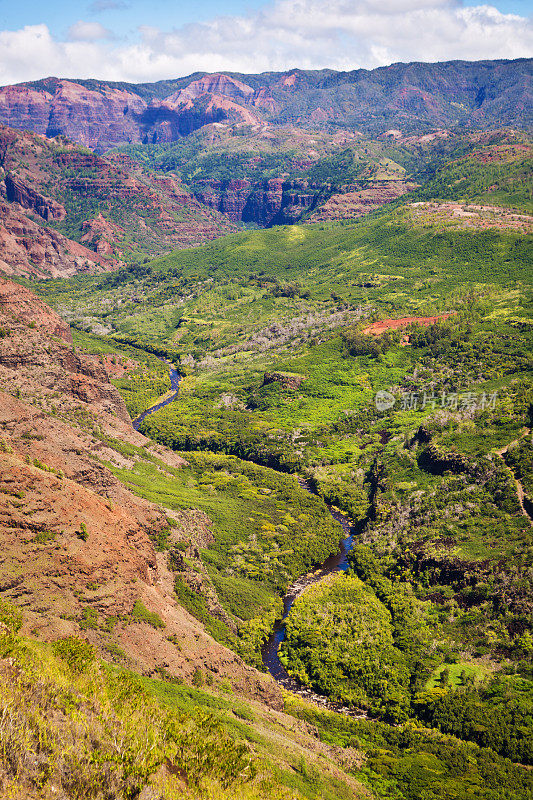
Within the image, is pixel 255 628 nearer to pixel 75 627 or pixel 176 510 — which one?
pixel 176 510

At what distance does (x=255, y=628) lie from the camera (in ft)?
340

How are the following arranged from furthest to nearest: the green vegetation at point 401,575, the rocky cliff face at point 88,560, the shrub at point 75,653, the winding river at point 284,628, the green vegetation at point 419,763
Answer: the winding river at point 284,628 → the green vegetation at point 401,575 → the green vegetation at point 419,763 → the rocky cliff face at point 88,560 → the shrub at point 75,653

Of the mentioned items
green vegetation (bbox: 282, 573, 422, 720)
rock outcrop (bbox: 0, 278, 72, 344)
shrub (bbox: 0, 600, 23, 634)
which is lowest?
green vegetation (bbox: 282, 573, 422, 720)

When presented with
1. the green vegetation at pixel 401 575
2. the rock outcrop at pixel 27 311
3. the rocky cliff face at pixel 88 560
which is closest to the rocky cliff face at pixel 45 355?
the rock outcrop at pixel 27 311

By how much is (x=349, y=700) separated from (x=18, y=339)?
11307 cm

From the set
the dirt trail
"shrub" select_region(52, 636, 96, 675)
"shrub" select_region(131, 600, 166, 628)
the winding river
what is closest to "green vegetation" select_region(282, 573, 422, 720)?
the winding river

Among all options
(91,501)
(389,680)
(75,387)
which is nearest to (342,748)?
(389,680)

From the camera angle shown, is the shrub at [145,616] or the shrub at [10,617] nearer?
the shrub at [10,617]

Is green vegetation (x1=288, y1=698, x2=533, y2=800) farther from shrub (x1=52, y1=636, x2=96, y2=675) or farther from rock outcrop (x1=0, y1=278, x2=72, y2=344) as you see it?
rock outcrop (x1=0, y1=278, x2=72, y2=344)

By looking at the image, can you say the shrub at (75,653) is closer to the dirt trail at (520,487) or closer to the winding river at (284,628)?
the winding river at (284,628)

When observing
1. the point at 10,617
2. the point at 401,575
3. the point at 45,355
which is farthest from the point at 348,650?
the point at 45,355

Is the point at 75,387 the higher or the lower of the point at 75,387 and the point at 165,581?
the higher

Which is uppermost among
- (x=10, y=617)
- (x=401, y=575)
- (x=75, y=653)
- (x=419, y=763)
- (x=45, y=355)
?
(x=45, y=355)

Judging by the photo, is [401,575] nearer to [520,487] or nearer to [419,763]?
[520,487]
